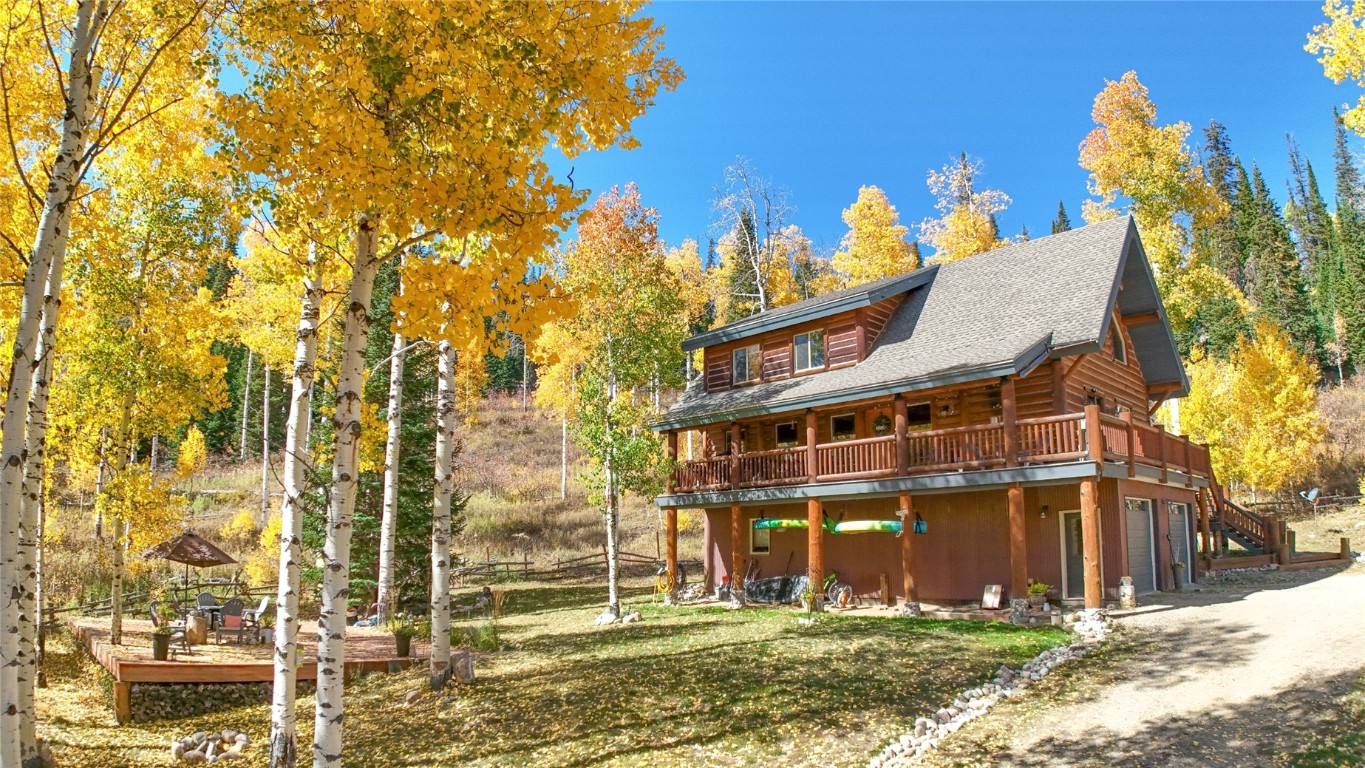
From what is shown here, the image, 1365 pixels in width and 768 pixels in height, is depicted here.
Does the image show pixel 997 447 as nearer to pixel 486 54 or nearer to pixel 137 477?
pixel 486 54

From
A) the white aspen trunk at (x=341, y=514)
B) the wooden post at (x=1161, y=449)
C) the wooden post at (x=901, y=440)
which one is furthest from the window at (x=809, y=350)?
the white aspen trunk at (x=341, y=514)

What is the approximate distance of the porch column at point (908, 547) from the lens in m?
17.8

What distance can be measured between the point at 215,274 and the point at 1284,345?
228ft

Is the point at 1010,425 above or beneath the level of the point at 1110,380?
beneath

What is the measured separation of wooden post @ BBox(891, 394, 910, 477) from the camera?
17812 millimetres

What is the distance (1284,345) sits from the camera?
33312mm

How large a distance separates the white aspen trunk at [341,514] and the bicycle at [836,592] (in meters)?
15.0

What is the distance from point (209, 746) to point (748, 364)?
17.4 meters

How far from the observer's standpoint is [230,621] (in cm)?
1673

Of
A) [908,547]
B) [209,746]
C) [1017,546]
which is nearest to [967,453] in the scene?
[1017,546]

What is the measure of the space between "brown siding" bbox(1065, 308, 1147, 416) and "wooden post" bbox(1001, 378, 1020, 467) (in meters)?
2.35

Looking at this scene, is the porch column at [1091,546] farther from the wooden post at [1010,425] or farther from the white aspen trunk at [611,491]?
the white aspen trunk at [611,491]

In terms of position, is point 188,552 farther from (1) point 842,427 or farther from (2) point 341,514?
(1) point 842,427

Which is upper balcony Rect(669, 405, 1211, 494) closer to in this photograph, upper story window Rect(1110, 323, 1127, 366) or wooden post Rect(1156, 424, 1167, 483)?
wooden post Rect(1156, 424, 1167, 483)
